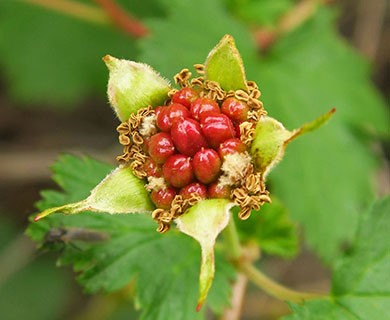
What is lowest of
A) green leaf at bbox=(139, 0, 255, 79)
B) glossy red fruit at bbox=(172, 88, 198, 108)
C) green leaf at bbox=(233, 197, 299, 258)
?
green leaf at bbox=(233, 197, 299, 258)

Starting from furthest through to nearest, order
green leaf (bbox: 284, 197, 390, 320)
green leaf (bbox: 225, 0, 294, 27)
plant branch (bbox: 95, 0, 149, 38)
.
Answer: green leaf (bbox: 225, 0, 294, 27) → plant branch (bbox: 95, 0, 149, 38) → green leaf (bbox: 284, 197, 390, 320)

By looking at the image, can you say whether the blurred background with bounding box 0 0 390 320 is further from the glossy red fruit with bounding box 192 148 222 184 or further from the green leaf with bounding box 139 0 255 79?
the glossy red fruit with bounding box 192 148 222 184

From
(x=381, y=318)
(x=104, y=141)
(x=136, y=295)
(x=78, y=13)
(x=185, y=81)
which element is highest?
(x=78, y=13)

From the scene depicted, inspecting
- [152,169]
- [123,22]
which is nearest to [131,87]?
[152,169]

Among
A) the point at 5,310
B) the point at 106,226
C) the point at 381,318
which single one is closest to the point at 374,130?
the point at 381,318

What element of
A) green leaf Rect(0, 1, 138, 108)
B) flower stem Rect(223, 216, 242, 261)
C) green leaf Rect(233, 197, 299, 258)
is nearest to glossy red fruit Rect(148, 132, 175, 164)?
flower stem Rect(223, 216, 242, 261)

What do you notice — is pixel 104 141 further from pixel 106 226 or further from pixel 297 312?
pixel 297 312

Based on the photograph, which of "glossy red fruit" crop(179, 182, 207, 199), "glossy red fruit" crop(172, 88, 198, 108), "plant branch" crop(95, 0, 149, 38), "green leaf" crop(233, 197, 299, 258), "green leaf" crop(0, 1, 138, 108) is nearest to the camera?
"glossy red fruit" crop(179, 182, 207, 199)
